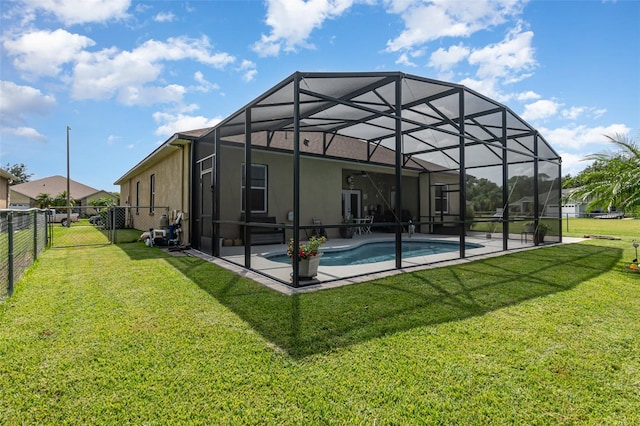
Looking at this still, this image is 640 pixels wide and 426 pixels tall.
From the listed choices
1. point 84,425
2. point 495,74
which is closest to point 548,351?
point 84,425

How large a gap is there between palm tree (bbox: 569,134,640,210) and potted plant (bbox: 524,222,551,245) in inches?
75.0

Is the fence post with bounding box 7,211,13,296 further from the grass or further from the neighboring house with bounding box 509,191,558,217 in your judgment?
the neighboring house with bounding box 509,191,558,217

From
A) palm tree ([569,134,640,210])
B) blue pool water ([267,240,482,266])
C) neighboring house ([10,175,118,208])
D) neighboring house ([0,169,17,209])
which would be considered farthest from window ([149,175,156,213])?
neighboring house ([10,175,118,208])

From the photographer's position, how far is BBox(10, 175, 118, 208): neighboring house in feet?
109

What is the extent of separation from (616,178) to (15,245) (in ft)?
38.1

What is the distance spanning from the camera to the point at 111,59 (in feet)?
34.3

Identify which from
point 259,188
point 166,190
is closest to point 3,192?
point 166,190

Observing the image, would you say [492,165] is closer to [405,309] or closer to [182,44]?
[405,309]

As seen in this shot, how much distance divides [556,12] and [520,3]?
1.40 m

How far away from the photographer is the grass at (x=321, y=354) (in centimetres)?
186

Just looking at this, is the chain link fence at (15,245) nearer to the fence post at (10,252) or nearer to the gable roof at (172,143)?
the fence post at (10,252)

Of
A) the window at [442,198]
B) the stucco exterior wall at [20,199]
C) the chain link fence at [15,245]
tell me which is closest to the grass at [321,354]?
the chain link fence at [15,245]

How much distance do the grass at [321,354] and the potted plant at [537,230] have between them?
5245 mm

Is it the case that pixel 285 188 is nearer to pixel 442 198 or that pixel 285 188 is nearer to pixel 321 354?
pixel 442 198
